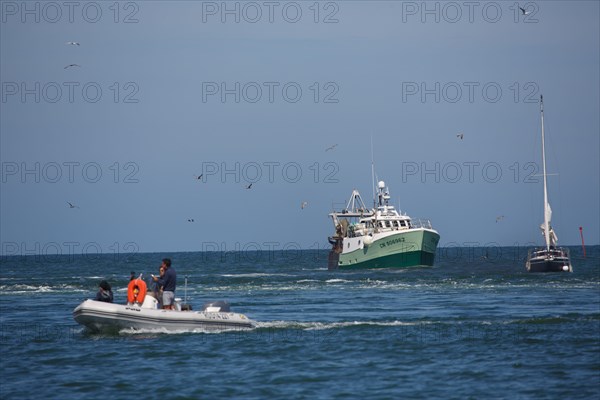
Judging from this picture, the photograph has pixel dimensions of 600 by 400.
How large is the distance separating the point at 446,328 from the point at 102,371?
11494 millimetres

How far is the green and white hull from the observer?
72.8 meters

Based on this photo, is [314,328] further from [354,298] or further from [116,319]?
[354,298]

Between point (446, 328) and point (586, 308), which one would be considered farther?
point (586, 308)

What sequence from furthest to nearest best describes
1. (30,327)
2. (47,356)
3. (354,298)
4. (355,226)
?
(355,226) → (354,298) → (30,327) → (47,356)

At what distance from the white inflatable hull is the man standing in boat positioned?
1.11 feet

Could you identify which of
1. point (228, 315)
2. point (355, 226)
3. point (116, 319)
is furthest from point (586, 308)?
point (355, 226)

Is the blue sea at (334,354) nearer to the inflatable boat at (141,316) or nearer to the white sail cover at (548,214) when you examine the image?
the inflatable boat at (141,316)

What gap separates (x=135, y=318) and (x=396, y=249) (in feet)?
148

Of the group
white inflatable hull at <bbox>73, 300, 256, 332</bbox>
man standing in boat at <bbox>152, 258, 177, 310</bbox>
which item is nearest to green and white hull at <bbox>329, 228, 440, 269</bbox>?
white inflatable hull at <bbox>73, 300, 256, 332</bbox>

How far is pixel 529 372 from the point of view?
22.0 meters

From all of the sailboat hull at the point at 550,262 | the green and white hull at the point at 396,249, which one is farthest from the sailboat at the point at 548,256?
the green and white hull at the point at 396,249

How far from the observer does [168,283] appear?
28.7 metres

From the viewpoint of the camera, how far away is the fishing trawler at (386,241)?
72875 mm

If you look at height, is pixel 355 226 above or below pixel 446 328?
above
